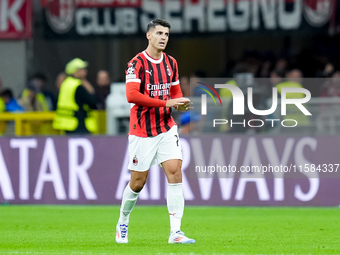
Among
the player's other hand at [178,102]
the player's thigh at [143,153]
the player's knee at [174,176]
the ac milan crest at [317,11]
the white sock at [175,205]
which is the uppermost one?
the ac milan crest at [317,11]

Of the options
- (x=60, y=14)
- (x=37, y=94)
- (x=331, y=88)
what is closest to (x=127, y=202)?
(x=331, y=88)

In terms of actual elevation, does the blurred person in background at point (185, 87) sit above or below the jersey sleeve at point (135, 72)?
below

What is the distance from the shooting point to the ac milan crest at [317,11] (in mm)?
15031

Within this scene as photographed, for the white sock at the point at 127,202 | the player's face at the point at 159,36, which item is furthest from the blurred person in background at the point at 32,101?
the player's face at the point at 159,36

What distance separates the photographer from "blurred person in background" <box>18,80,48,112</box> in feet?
51.4

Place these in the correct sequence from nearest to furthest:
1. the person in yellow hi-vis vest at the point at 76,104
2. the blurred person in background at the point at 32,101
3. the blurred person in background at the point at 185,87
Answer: the person in yellow hi-vis vest at the point at 76,104 < the blurred person in background at the point at 185,87 < the blurred person in background at the point at 32,101

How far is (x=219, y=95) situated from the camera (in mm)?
12664

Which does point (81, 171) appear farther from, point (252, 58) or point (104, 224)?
point (252, 58)

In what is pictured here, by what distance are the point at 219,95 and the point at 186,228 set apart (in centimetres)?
391

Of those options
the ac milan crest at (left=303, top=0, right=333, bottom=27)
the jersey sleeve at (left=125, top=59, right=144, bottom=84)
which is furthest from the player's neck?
the ac milan crest at (left=303, top=0, right=333, bottom=27)

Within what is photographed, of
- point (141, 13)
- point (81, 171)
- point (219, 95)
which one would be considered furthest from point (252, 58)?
point (81, 171)

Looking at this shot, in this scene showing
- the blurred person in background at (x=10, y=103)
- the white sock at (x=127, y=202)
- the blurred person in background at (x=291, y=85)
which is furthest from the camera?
the blurred person in background at (x=10, y=103)

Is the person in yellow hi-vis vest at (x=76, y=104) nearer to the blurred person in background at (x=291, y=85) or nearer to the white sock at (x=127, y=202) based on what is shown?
the blurred person in background at (x=291, y=85)

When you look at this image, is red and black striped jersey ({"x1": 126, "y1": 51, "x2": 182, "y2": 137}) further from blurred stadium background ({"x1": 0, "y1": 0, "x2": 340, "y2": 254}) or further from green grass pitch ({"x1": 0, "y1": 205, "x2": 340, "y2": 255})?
blurred stadium background ({"x1": 0, "y1": 0, "x2": 340, "y2": 254})
